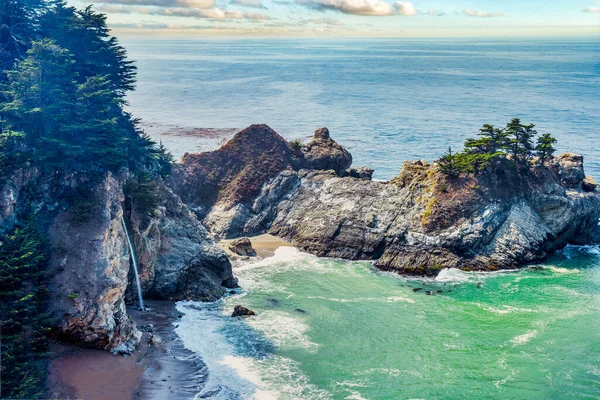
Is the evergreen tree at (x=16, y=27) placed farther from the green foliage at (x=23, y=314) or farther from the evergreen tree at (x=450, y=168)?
the evergreen tree at (x=450, y=168)

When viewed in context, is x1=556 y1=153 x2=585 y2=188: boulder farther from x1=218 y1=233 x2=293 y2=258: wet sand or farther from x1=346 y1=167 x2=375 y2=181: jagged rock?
x1=218 y1=233 x2=293 y2=258: wet sand

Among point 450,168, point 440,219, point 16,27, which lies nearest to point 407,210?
point 440,219

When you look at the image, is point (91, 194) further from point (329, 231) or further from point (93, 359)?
point (329, 231)

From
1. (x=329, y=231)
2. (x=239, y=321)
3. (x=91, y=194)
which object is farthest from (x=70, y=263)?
(x=329, y=231)

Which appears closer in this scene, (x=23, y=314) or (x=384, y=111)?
(x=23, y=314)

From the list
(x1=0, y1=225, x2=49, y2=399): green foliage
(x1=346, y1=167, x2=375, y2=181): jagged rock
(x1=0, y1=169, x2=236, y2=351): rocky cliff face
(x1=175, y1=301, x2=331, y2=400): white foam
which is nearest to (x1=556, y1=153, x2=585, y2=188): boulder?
(x1=346, y1=167, x2=375, y2=181): jagged rock

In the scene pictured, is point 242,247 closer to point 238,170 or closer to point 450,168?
point 238,170
